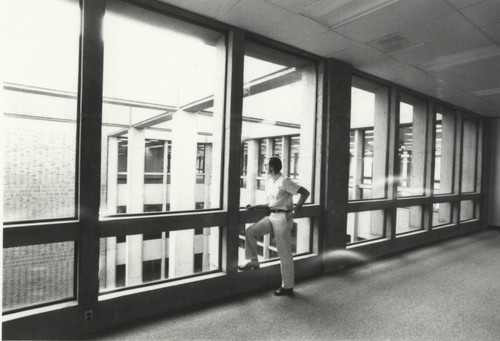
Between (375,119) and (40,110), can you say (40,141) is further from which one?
(375,119)

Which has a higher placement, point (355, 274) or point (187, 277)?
point (187, 277)

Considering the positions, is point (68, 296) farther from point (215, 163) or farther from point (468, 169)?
point (468, 169)

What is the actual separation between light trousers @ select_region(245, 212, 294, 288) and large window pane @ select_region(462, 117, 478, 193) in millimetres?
7015

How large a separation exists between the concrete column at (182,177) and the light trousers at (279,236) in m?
2.96

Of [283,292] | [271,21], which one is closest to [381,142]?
[271,21]

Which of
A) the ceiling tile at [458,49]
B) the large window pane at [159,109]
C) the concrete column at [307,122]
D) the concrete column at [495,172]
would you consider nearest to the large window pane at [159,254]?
the large window pane at [159,109]

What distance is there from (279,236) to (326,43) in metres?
2.52

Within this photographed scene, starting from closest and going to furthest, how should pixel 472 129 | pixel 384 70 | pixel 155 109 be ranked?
pixel 384 70, pixel 155 109, pixel 472 129

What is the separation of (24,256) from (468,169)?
9723 millimetres

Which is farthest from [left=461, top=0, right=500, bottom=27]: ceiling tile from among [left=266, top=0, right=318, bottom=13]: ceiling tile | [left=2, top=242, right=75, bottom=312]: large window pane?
[left=2, top=242, right=75, bottom=312]: large window pane

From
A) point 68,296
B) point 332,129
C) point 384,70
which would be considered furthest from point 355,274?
point 68,296

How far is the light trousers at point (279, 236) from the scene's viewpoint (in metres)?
3.56

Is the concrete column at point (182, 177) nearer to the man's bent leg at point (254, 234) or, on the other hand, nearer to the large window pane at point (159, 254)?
the large window pane at point (159, 254)

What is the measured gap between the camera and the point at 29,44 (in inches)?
102
